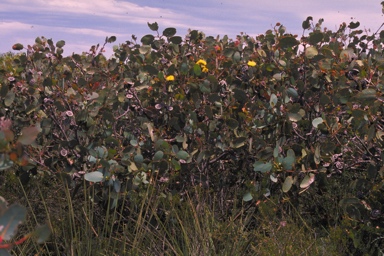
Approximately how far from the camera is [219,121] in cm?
427

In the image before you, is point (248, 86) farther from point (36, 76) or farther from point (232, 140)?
point (36, 76)

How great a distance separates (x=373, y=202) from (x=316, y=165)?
432 mm

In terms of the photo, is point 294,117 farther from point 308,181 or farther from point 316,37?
point 316,37

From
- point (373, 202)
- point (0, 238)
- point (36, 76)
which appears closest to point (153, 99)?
point (36, 76)

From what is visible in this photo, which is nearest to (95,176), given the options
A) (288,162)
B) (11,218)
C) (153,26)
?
(288,162)

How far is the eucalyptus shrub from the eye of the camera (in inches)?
151

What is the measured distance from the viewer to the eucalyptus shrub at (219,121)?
12.6 ft

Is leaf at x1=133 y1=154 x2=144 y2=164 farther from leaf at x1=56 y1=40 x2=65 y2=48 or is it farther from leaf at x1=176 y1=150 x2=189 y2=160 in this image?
leaf at x1=56 y1=40 x2=65 y2=48

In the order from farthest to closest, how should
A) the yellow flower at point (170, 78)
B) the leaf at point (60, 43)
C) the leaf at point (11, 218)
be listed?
the leaf at point (60, 43) < the yellow flower at point (170, 78) < the leaf at point (11, 218)

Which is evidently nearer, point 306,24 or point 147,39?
point 306,24

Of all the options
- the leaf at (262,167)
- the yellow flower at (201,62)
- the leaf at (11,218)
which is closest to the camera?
the leaf at (11,218)

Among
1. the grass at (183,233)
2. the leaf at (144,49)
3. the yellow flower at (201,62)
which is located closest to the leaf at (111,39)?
the leaf at (144,49)

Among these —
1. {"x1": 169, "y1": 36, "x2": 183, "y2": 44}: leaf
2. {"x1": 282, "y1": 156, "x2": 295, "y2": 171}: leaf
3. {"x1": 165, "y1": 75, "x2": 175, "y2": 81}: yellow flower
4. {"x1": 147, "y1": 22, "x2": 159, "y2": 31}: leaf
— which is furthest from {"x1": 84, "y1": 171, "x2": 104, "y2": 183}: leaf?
{"x1": 147, "y1": 22, "x2": 159, "y2": 31}: leaf

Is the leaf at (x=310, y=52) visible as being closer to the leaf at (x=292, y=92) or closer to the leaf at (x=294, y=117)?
the leaf at (x=292, y=92)
